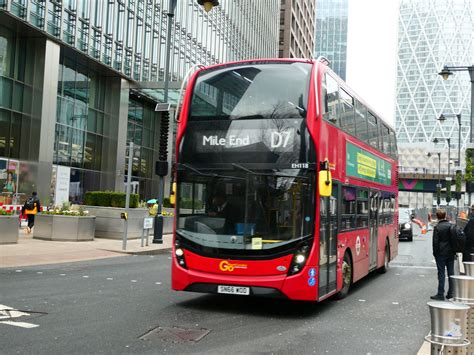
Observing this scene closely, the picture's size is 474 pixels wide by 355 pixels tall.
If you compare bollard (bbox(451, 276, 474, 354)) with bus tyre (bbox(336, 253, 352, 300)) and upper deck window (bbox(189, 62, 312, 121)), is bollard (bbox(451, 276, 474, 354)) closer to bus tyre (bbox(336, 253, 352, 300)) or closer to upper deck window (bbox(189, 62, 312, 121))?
upper deck window (bbox(189, 62, 312, 121))

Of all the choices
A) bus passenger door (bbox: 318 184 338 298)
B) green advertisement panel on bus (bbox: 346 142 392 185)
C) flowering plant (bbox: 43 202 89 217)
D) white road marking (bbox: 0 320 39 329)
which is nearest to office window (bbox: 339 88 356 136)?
green advertisement panel on bus (bbox: 346 142 392 185)

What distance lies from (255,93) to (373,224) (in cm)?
544

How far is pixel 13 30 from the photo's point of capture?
25.3m

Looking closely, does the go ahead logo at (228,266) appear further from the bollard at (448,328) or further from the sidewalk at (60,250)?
the sidewalk at (60,250)

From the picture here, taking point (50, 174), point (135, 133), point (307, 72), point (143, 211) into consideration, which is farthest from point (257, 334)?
point (135, 133)

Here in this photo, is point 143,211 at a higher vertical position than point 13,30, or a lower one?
lower

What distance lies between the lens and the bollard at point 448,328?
4023 mm

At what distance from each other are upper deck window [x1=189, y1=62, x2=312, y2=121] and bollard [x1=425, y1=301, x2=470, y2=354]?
4.55m

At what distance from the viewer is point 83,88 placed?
30781 mm

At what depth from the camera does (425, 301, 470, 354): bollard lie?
4.02 metres

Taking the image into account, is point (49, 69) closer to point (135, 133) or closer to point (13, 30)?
point (13, 30)

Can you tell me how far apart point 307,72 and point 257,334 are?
419 cm

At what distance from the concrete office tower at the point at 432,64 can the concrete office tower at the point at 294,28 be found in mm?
39398

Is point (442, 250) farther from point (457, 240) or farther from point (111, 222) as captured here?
point (111, 222)
